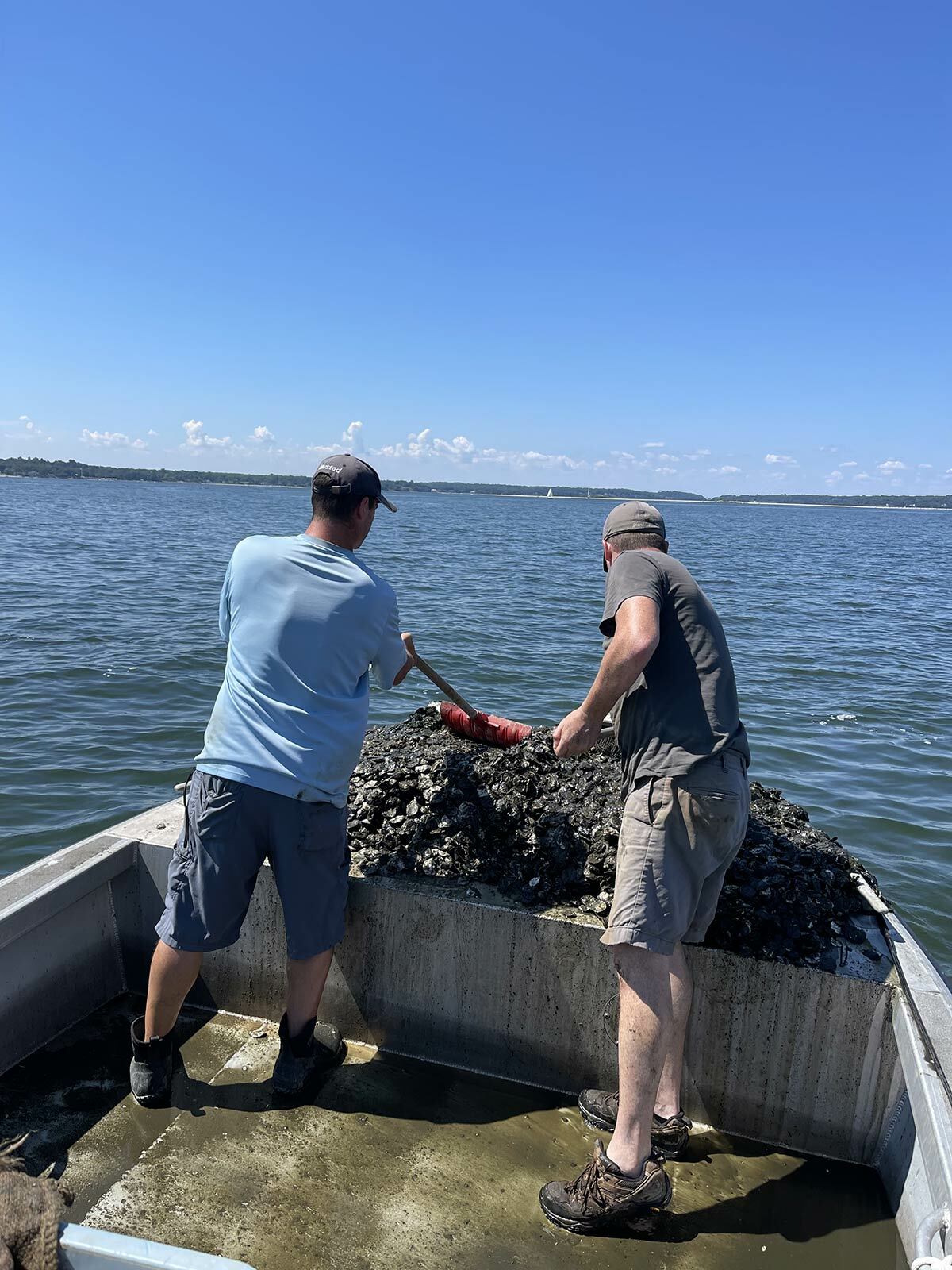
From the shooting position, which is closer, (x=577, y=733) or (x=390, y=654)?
(x=577, y=733)

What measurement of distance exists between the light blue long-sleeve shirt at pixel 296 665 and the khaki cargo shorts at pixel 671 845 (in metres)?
1.12

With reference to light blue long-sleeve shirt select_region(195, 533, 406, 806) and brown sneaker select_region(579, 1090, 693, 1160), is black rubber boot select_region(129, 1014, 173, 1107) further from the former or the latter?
brown sneaker select_region(579, 1090, 693, 1160)

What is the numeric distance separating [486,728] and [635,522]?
207cm

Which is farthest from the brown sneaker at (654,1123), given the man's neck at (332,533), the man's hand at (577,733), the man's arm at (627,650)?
the man's neck at (332,533)

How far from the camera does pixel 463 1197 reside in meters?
3.03

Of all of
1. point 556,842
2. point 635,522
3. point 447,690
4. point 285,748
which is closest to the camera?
point 285,748

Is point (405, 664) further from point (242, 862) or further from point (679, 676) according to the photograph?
point (679, 676)

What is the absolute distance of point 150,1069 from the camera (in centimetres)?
337

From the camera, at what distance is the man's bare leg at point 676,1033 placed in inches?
129

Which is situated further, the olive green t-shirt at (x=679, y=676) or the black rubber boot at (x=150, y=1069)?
the black rubber boot at (x=150, y=1069)

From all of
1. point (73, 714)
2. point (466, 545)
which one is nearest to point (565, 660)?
point (73, 714)

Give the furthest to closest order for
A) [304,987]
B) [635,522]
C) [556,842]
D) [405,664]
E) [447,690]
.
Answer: [447,690] → [556,842] → [405,664] → [304,987] → [635,522]

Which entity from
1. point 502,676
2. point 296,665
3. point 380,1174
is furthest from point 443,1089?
point 502,676

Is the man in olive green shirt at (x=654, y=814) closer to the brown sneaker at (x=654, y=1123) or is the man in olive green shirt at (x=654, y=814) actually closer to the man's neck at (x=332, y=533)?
the brown sneaker at (x=654, y=1123)
